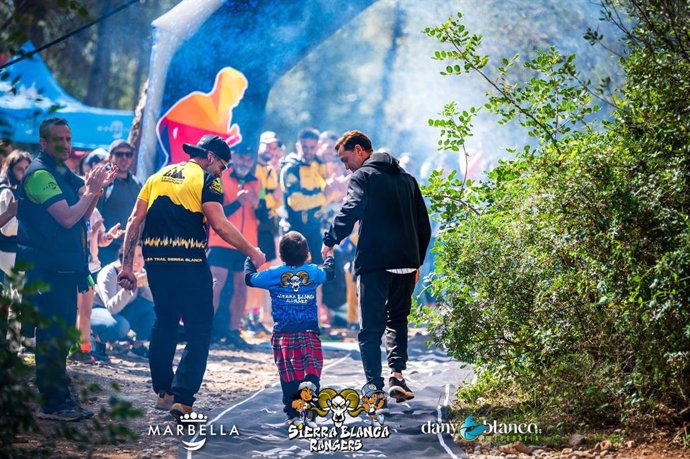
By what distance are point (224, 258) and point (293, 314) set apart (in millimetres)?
5215

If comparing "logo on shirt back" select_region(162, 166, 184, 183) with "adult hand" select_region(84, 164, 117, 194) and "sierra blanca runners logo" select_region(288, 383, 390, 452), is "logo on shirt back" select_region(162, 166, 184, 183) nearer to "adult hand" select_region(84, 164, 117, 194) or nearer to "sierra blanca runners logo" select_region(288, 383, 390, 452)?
"adult hand" select_region(84, 164, 117, 194)

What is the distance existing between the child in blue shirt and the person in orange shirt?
16.0 feet

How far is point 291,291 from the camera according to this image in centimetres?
686

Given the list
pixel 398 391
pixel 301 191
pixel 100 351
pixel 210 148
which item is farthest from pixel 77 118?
pixel 398 391

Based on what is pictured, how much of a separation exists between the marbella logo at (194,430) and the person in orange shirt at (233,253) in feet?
16.5

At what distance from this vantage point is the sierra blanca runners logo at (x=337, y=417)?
608 cm

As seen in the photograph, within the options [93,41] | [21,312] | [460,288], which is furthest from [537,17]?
[93,41]

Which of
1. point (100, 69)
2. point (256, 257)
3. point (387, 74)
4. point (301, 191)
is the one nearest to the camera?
point (256, 257)

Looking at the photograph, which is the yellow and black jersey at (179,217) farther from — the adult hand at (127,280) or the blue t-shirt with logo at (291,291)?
the blue t-shirt with logo at (291,291)

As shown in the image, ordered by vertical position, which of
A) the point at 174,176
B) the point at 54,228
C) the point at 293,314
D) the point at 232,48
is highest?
the point at 232,48

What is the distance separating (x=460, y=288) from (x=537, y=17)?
8.15 metres

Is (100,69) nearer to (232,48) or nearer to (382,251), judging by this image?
(232,48)

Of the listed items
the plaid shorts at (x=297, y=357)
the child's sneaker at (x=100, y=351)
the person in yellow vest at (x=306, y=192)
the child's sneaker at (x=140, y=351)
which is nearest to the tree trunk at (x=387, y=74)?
the person in yellow vest at (x=306, y=192)

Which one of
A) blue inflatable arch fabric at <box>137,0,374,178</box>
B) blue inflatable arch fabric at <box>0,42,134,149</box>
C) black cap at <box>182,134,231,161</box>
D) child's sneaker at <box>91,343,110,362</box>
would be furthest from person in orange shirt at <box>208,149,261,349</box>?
black cap at <box>182,134,231,161</box>
